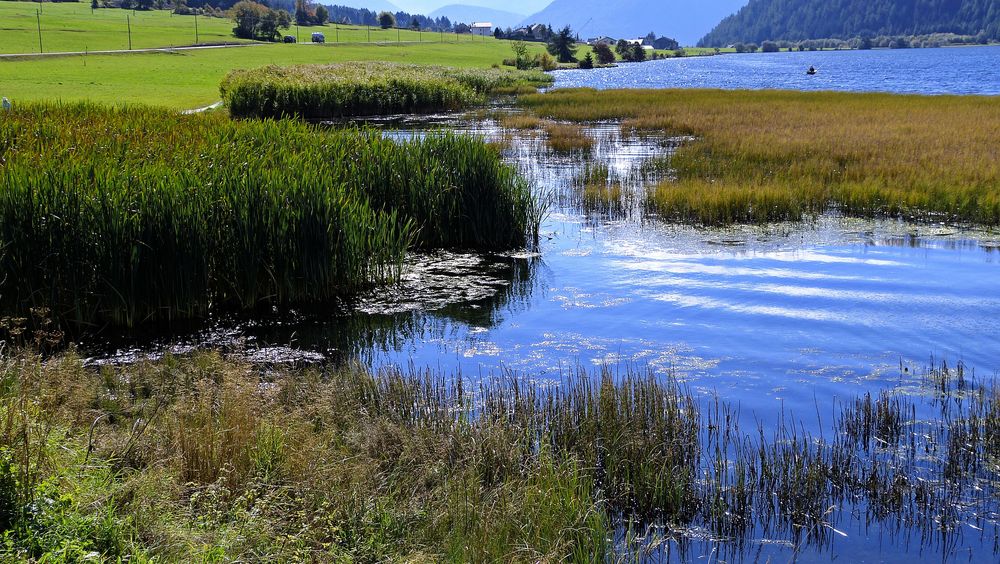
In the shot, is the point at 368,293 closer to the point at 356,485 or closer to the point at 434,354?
the point at 434,354

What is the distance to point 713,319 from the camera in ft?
42.0

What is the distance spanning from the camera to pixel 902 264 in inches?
634

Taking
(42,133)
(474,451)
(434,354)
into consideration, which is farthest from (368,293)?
(42,133)

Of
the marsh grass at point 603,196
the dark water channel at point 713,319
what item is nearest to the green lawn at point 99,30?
the marsh grass at point 603,196

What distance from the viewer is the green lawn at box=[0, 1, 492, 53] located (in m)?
87.4

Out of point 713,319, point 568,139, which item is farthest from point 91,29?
point 713,319

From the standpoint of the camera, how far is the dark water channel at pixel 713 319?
9969 millimetres

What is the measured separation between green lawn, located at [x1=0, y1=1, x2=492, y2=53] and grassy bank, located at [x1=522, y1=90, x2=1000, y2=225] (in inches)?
2745

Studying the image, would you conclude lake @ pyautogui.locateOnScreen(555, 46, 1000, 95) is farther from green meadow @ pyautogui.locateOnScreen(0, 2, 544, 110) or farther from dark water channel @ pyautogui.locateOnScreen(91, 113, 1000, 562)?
dark water channel @ pyautogui.locateOnScreen(91, 113, 1000, 562)

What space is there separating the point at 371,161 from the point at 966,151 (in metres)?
18.1

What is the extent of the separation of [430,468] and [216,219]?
738 centimetres

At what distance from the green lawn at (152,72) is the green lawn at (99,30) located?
10.5 meters

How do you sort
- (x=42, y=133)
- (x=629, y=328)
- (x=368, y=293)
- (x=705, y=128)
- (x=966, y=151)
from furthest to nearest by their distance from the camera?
(x=705, y=128)
(x=966, y=151)
(x=42, y=133)
(x=368, y=293)
(x=629, y=328)

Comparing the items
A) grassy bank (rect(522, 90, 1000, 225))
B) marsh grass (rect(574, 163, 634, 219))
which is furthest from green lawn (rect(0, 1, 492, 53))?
marsh grass (rect(574, 163, 634, 219))
